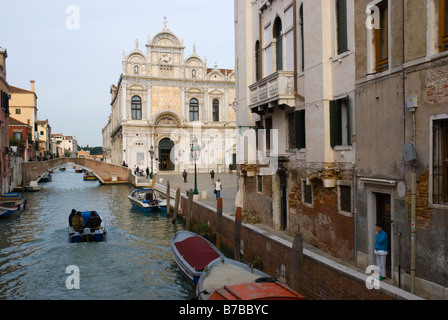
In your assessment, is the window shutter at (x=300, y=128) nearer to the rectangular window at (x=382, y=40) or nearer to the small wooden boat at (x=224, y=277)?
the rectangular window at (x=382, y=40)

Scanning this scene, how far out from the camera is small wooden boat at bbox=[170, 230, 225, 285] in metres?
10.5

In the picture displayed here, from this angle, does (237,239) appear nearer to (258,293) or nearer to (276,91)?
(276,91)

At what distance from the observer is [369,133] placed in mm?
8133

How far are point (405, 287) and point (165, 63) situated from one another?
4142 cm

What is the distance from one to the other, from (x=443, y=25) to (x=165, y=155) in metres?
40.5


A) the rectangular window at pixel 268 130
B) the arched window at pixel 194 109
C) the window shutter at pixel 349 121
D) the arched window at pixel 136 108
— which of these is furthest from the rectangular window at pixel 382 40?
the arched window at pixel 194 109

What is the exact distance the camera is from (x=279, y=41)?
12.5 meters

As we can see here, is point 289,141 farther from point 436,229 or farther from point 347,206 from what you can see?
point 436,229

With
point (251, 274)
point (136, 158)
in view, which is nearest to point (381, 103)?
point (251, 274)

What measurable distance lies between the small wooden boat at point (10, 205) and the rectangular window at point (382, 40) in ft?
62.0

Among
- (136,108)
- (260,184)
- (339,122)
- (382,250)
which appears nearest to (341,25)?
(339,122)

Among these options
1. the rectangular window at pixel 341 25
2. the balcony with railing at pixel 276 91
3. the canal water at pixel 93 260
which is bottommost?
the canal water at pixel 93 260

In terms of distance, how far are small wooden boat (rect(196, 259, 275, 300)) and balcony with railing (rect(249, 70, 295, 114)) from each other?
15.2ft

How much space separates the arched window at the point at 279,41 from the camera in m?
12.3
